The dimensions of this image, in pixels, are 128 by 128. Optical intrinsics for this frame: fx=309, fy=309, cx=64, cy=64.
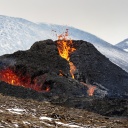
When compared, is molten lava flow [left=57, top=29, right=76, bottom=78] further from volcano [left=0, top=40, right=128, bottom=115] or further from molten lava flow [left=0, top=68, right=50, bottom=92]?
molten lava flow [left=0, top=68, right=50, bottom=92]

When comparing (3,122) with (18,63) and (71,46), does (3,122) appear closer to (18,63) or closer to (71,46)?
Answer: (18,63)

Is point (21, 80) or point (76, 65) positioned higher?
point (76, 65)

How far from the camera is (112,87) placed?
160 feet

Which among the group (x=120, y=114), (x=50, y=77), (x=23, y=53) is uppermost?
(x=23, y=53)

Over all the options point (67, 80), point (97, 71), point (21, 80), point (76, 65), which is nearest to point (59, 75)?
point (67, 80)

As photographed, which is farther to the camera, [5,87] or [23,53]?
[23,53]

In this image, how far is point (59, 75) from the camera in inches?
1689

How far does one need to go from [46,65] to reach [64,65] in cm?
271

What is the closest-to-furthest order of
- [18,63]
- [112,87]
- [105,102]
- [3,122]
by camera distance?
[3,122] → [105,102] → [18,63] → [112,87]

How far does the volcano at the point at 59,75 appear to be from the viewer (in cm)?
3744

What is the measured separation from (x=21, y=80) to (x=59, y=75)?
17.9 ft

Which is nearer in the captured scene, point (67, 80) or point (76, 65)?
point (67, 80)

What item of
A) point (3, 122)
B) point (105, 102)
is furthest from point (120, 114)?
point (3, 122)

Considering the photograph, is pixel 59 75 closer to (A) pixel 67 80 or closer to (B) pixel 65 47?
(A) pixel 67 80
